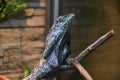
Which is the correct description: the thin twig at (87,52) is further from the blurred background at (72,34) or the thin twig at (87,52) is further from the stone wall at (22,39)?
the stone wall at (22,39)

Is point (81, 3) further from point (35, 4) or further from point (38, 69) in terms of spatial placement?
point (38, 69)

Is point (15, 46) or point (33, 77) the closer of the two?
point (33, 77)

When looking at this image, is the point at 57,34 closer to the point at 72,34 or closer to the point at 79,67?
the point at 79,67

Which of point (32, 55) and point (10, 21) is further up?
point (10, 21)

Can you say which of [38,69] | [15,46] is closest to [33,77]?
[38,69]

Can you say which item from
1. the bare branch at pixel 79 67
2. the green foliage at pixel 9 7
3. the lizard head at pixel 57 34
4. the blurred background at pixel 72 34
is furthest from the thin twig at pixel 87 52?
the green foliage at pixel 9 7

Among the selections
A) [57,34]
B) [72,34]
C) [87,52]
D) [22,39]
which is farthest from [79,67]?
[22,39]


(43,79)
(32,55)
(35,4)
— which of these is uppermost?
(35,4)
